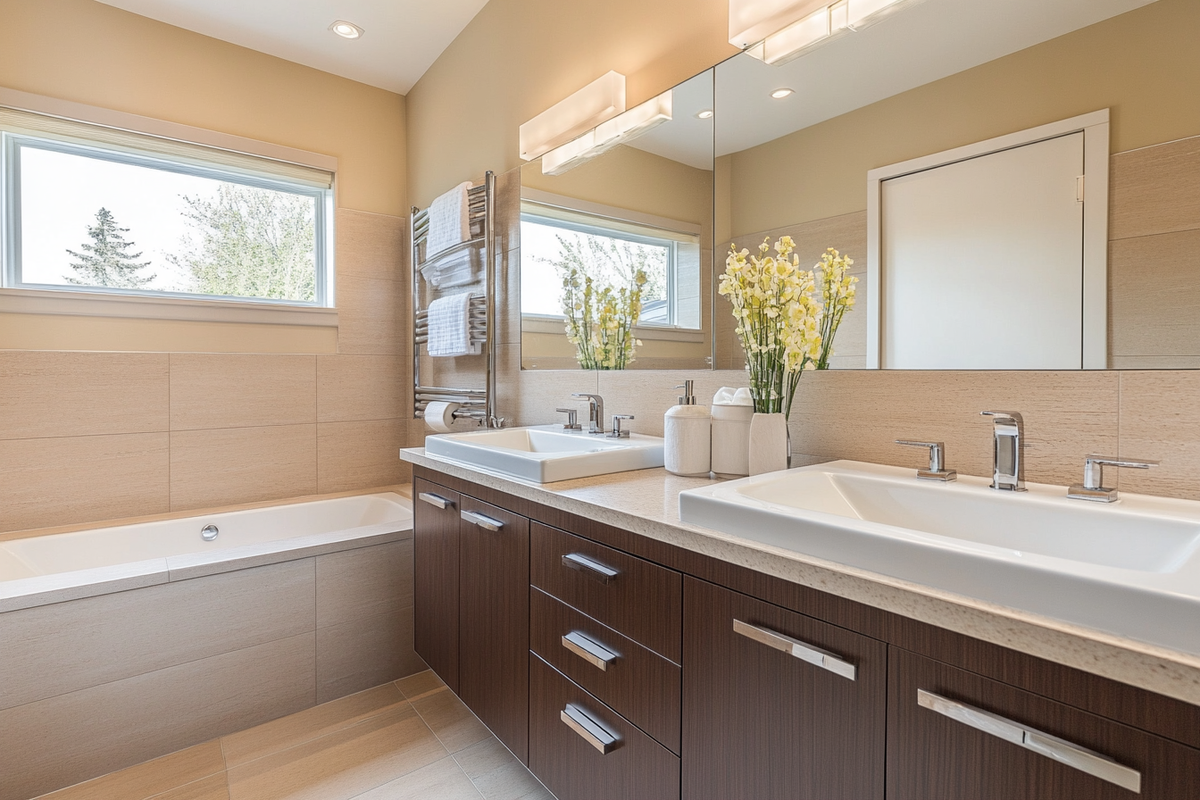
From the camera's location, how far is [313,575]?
211 centimetres

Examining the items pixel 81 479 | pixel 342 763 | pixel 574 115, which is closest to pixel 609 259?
pixel 574 115

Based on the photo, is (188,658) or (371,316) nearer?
(188,658)

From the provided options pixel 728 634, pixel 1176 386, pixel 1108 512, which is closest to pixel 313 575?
pixel 728 634

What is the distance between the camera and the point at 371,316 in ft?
10.4

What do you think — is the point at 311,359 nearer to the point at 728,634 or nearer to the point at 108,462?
the point at 108,462

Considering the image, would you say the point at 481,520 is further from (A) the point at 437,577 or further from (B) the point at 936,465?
(B) the point at 936,465

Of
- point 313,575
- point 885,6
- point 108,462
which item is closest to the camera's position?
point 885,6

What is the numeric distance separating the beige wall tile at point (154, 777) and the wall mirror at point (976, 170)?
2.09 m

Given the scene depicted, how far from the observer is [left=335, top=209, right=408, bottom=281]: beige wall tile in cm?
307

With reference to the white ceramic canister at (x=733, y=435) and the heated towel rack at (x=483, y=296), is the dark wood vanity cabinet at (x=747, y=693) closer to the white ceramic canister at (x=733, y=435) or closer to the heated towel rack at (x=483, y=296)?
the white ceramic canister at (x=733, y=435)

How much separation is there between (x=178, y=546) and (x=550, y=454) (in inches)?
77.6

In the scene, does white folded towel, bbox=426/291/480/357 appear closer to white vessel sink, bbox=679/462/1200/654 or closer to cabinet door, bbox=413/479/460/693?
cabinet door, bbox=413/479/460/693

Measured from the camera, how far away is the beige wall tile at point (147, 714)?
164 centimetres

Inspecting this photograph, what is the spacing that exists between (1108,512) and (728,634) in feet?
1.82
